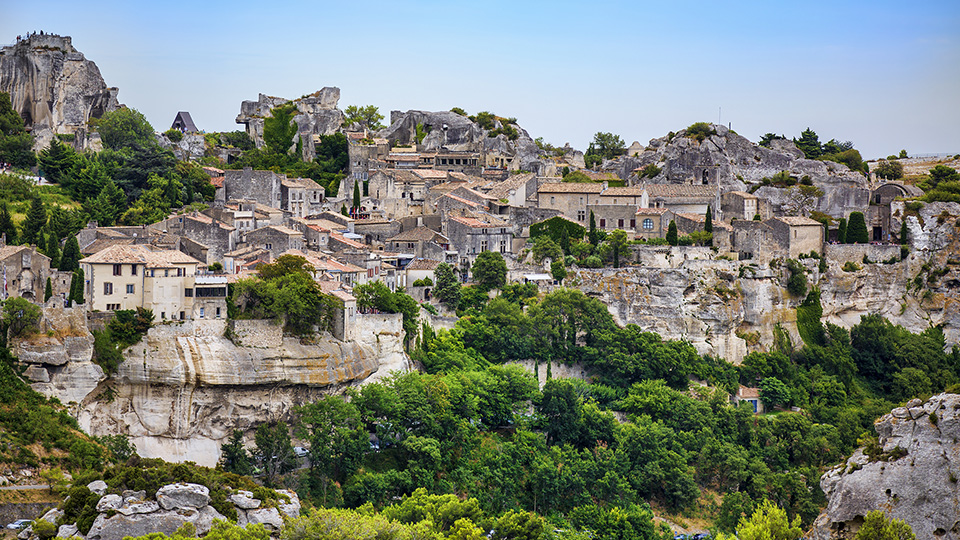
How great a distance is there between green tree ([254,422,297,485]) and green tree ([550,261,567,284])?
2043 centimetres

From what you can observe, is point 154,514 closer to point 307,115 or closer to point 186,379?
point 186,379

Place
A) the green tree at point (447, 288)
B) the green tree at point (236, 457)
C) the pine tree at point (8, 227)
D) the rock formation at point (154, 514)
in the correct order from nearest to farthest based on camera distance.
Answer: the rock formation at point (154, 514)
the green tree at point (236, 457)
the pine tree at point (8, 227)
the green tree at point (447, 288)

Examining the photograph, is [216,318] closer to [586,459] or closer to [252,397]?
[252,397]

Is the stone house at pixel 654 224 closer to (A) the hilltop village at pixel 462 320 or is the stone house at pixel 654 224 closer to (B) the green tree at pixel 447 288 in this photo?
(A) the hilltop village at pixel 462 320

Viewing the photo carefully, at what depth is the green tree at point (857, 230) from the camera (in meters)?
Answer: 73.7

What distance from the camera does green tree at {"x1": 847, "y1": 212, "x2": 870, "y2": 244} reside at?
242 feet

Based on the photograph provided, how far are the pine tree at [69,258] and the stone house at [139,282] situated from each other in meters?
1.55

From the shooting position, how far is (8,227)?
184 ft

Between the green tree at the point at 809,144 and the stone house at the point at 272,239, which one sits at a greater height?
the green tree at the point at 809,144

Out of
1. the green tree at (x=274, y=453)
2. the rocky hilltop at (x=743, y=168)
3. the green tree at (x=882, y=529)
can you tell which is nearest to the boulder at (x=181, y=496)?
the green tree at (x=274, y=453)

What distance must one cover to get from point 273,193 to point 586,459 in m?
25.4

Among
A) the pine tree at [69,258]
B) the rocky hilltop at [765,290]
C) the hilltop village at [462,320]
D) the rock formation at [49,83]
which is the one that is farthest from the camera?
the rock formation at [49,83]

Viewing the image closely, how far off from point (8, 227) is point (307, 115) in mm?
30613

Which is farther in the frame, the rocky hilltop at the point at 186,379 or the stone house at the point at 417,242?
the stone house at the point at 417,242
